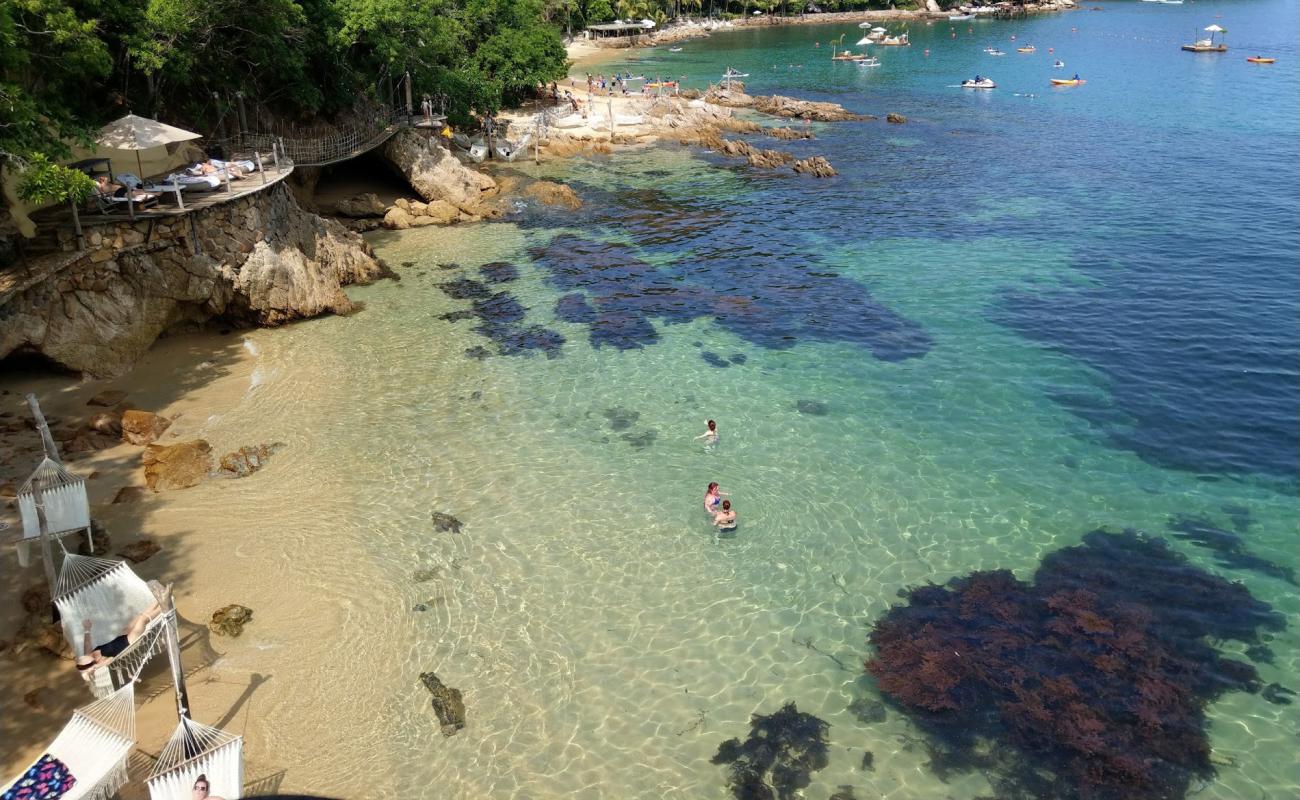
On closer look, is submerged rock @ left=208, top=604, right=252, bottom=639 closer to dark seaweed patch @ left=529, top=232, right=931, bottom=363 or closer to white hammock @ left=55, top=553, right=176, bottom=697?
white hammock @ left=55, top=553, right=176, bottom=697

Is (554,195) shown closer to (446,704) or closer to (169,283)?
(169,283)

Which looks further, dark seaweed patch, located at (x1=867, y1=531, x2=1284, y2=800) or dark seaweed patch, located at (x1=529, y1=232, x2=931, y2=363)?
dark seaweed patch, located at (x1=529, y1=232, x2=931, y2=363)

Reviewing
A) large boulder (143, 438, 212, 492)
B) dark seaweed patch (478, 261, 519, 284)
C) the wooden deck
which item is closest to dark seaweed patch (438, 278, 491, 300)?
dark seaweed patch (478, 261, 519, 284)

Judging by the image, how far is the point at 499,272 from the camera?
32.1 meters

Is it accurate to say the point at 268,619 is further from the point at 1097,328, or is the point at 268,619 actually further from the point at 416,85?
the point at 416,85

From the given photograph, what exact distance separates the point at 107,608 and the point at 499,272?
70.2ft

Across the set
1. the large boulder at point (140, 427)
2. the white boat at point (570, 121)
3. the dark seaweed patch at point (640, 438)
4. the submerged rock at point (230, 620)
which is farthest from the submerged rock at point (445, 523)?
the white boat at point (570, 121)

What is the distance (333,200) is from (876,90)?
196 ft

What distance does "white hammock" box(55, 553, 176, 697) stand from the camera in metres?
12.2

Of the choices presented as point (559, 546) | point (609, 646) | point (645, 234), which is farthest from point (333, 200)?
point (609, 646)

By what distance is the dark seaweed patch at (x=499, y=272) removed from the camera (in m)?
31.3

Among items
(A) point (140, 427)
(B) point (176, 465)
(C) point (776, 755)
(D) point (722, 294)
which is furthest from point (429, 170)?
(C) point (776, 755)

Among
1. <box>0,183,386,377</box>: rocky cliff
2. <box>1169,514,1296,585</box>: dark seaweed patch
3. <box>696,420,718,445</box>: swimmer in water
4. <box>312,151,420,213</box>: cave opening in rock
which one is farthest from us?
<box>312,151,420,213</box>: cave opening in rock

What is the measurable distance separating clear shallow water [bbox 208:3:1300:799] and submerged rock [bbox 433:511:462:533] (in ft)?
0.71
